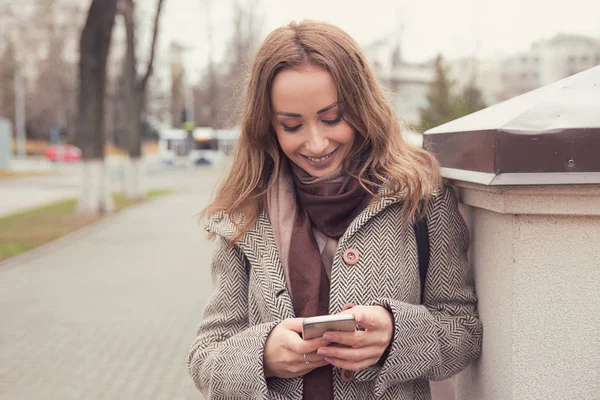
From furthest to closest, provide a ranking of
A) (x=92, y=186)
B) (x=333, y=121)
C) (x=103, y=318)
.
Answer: (x=92, y=186), (x=103, y=318), (x=333, y=121)

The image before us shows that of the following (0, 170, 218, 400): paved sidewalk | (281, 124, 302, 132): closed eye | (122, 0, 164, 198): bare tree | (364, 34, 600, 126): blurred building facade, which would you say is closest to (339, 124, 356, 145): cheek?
(281, 124, 302, 132): closed eye

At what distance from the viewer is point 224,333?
1.85 meters

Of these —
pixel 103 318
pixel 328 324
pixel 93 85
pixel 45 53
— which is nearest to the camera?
pixel 328 324

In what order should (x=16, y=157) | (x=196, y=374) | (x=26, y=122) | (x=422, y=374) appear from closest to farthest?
(x=422, y=374) → (x=196, y=374) → (x=16, y=157) → (x=26, y=122)

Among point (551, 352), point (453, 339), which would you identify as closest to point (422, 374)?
point (453, 339)

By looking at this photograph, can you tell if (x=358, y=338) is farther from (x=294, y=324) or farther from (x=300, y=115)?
(x=300, y=115)

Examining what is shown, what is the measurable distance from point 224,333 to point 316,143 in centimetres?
51

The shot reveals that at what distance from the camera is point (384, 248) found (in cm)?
174

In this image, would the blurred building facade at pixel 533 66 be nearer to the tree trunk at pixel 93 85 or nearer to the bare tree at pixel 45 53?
the tree trunk at pixel 93 85

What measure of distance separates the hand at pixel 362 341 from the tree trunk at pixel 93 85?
14594 mm

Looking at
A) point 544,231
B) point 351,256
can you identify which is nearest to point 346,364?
point 351,256

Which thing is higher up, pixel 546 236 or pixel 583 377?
pixel 546 236

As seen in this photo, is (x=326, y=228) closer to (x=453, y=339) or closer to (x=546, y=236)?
(x=453, y=339)

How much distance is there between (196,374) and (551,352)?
0.84 metres
